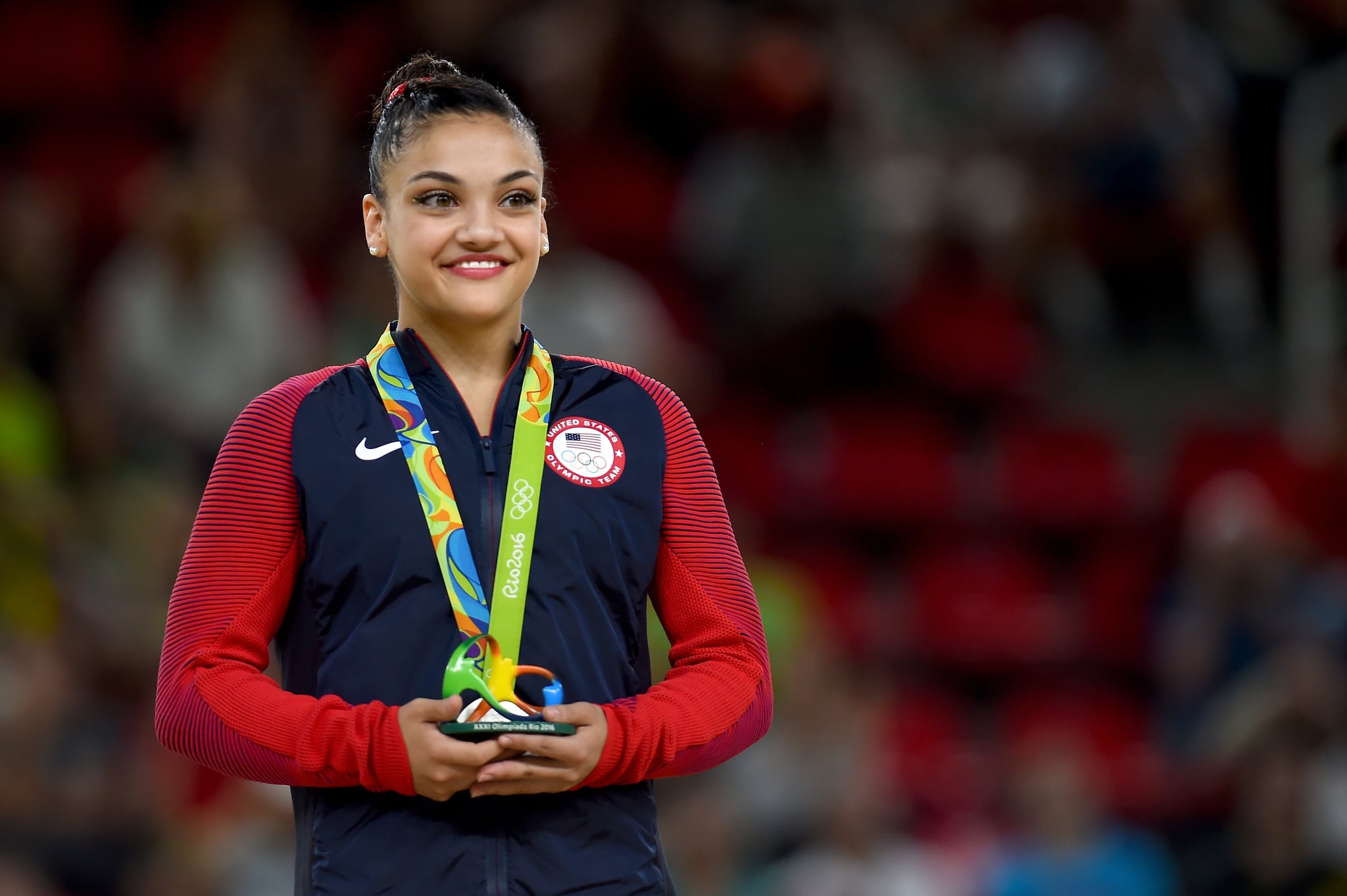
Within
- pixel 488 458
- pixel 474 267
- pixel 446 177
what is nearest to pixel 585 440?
pixel 488 458

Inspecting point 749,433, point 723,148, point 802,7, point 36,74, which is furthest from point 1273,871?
point 36,74

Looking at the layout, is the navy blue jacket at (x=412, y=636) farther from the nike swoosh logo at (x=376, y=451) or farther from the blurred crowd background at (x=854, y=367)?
the blurred crowd background at (x=854, y=367)

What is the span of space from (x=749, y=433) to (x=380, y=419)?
4.81 metres

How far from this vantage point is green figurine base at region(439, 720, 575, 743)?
179 centimetres

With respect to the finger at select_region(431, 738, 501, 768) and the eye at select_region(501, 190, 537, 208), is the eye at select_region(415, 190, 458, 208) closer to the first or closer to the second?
the eye at select_region(501, 190, 537, 208)

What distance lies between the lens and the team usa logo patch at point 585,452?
2021mm

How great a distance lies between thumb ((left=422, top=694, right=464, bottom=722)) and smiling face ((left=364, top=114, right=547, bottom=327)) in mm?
502

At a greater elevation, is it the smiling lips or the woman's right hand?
the smiling lips

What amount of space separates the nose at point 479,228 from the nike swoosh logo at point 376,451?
0.84 ft

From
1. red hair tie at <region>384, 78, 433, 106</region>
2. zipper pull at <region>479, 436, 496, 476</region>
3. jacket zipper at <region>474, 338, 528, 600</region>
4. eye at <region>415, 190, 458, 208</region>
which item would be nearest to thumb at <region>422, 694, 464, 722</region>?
jacket zipper at <region>474, 338, 528, 600</region>

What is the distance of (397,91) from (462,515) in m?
0.57

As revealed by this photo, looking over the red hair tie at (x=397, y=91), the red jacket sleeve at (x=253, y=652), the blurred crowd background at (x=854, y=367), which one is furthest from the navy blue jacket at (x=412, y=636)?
the blurred crowd background at (x=854, y=367)

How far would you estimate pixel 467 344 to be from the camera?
213 centimetres

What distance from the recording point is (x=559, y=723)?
1.82 m
